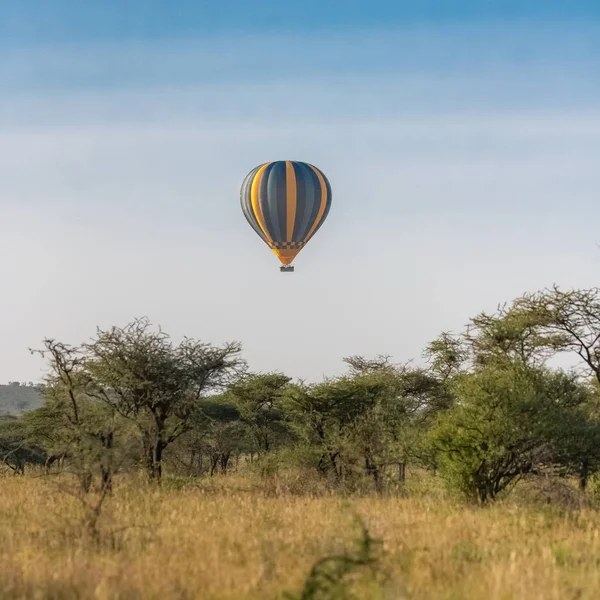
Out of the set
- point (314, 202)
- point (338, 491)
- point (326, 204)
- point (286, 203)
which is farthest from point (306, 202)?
point (338, 491)

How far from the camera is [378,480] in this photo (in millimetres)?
28594

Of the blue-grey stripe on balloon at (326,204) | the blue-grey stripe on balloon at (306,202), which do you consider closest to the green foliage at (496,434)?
the blue-grey stripe on balloon at (306,202)

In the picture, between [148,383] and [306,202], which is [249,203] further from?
[148,383]

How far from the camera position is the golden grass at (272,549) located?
7734 millimetres

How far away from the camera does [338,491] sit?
21.2m

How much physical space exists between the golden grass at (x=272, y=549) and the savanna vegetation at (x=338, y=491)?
4 cm

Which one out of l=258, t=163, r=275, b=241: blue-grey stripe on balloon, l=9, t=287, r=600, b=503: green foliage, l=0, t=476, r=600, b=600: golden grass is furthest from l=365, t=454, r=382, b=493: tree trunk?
l=258, t=163, r=275, b=241: blue-grey stripe on balloon

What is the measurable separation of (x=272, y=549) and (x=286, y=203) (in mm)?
41284

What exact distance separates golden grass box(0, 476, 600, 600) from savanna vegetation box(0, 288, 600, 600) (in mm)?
44

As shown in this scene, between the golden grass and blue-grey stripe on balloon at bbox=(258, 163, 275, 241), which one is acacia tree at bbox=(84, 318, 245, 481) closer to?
the golden grass

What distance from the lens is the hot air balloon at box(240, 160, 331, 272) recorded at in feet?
162

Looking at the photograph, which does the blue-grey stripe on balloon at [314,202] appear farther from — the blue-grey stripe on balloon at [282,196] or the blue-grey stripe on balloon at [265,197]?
the blue-grey stripe on balloon at [265,197]

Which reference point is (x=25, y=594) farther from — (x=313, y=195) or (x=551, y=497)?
(x=313, y=195)

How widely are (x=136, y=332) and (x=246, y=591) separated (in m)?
15.7
